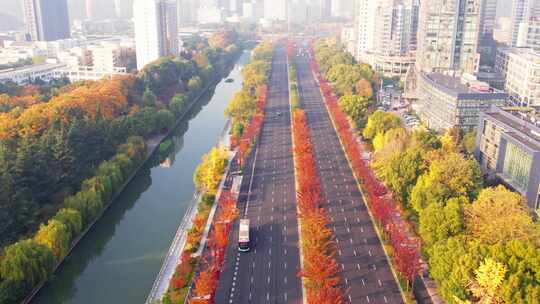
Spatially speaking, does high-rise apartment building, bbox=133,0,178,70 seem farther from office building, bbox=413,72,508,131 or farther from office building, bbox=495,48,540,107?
office building, bbox=495,48,540,107

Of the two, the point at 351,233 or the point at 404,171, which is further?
the point at 404,171

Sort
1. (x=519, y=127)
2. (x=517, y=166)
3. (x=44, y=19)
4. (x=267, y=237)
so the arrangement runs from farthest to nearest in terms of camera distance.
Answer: (x=44, y=19)
(x=519, y=127)
(x=517, y=166)
(x=267, y=237)

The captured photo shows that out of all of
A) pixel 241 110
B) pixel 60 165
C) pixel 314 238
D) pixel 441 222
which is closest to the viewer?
pixel 441 222

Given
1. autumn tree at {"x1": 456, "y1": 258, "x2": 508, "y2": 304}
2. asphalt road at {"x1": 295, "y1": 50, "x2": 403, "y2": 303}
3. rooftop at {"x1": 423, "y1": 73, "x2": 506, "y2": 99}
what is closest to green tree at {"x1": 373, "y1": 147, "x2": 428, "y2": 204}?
asphalt road at {"x1": 295, "y1": 50, "x2": 403, "y2": 303}

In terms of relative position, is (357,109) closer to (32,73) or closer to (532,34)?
(532,34)

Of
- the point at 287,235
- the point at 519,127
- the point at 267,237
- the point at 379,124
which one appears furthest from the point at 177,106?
the point at 519,127

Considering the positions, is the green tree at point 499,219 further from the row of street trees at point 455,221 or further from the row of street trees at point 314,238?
the row of street trees at point 314,238

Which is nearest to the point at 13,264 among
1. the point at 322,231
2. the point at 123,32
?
the point at 322,231

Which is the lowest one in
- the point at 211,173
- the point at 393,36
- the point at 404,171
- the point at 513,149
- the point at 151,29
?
the point at 211,173
